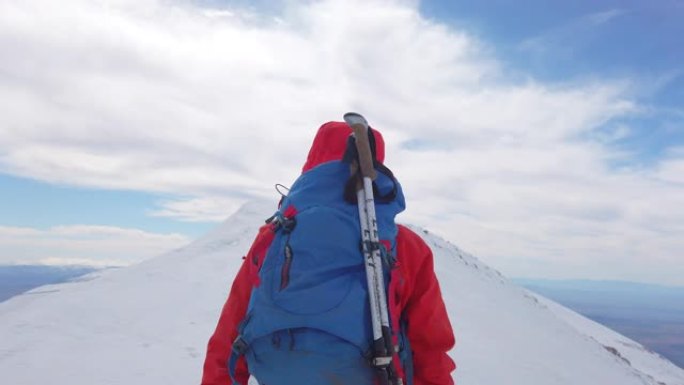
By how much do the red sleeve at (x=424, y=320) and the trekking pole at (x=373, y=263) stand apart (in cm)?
29

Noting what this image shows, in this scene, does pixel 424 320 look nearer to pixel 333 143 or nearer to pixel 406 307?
pixel 406 307

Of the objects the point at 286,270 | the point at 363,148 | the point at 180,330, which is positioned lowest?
the point at 180,330

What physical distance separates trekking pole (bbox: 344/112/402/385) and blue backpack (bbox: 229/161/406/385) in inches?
1.9

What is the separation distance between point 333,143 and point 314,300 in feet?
2.73

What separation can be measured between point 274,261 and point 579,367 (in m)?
11.5

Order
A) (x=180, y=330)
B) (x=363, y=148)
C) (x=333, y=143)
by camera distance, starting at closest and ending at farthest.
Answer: (x=363, y=148)
(x=333, y=143)
(x=180, y=330)

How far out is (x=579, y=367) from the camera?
11.9 m

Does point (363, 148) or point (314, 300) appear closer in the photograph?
point (314, 300)

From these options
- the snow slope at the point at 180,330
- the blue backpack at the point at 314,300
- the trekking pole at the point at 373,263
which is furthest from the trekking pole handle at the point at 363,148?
the snow slope at the point at 180,330

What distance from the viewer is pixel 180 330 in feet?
28.2

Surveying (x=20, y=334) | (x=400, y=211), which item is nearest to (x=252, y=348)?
(x=400, y=211)

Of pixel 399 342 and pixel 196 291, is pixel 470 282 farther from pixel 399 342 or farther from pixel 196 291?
pixel 399 342

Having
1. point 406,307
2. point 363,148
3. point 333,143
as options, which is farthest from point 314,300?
point 333,143

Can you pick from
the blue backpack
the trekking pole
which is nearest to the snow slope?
the blue backpack
